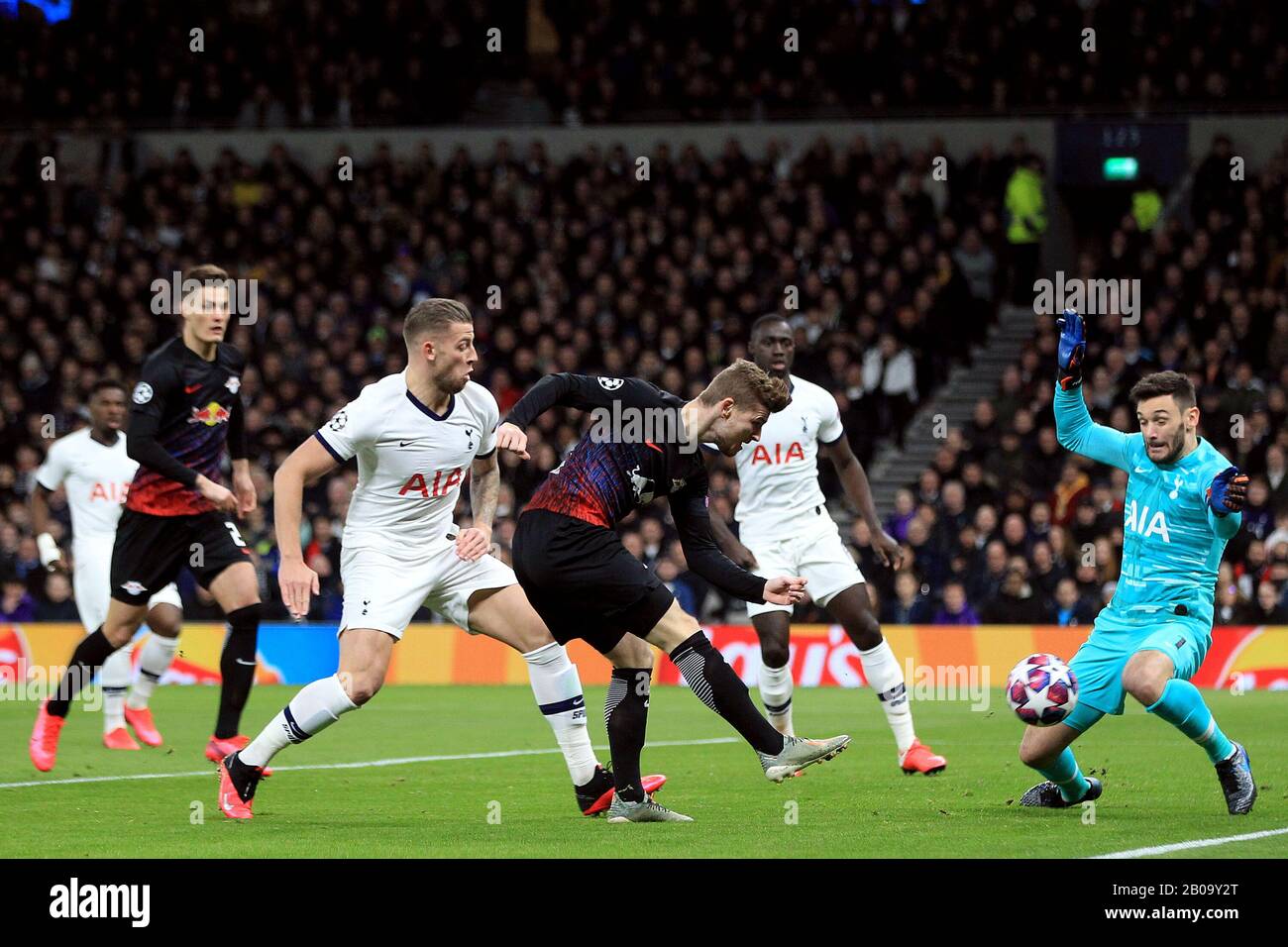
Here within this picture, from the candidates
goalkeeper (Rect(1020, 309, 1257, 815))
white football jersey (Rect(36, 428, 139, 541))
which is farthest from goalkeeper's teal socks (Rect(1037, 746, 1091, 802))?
white football jersey (Rect(36, 428, 139, 541))

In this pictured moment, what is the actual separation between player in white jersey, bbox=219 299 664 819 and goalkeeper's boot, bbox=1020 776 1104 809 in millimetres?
1892

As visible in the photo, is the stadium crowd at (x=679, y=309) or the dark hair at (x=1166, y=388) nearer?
the dark hair at (x=1166, y=388)

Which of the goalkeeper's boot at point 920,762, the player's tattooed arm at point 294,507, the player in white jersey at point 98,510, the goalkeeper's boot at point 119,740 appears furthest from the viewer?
the player in white jersey at point 98,510

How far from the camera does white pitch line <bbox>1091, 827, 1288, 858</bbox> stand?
7.28 m

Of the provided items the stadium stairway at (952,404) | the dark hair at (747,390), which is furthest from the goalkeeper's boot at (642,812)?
the stadium stairway at (952,404)

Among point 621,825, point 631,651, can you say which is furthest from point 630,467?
point 621,825

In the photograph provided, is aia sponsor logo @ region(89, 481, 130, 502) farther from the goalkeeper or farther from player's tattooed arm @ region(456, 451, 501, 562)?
the goalkeeper

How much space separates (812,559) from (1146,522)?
3.04 m

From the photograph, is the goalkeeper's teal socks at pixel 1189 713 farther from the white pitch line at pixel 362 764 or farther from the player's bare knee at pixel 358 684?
the white pitch line at pixel 362 764

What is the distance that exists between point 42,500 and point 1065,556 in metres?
10.4

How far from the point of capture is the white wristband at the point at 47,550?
45.3ft
